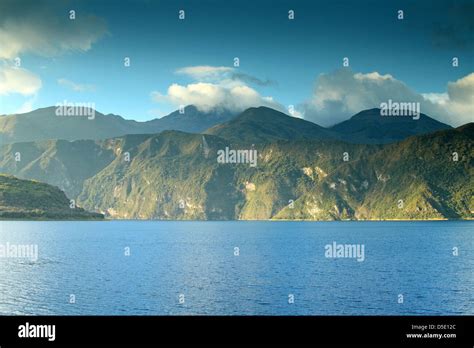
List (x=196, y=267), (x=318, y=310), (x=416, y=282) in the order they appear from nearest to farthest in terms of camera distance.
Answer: (x=318, y=310)
(x=416, y=282)
(x=196, y=267)

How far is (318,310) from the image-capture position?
9175 cm

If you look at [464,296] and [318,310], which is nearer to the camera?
[318,310]

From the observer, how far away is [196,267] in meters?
153

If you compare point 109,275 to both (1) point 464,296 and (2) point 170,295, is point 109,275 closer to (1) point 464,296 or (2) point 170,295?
(2) point 170,295
